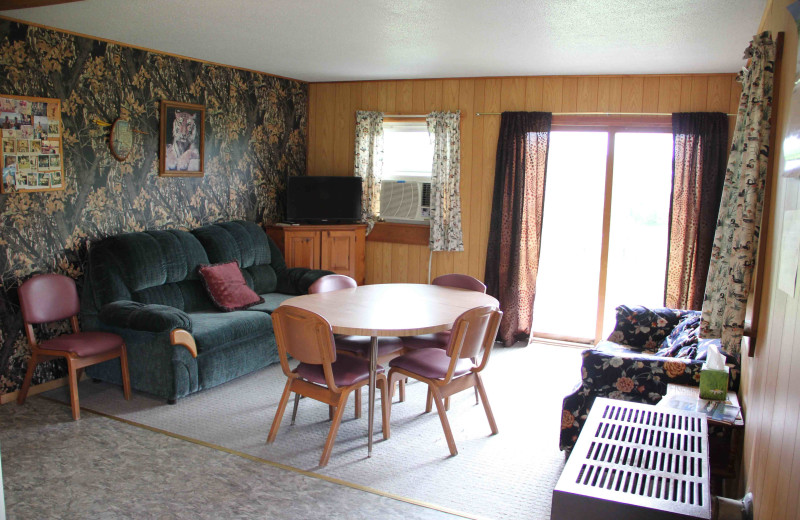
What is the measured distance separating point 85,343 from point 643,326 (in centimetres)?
381

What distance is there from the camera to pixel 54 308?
4.33 metres

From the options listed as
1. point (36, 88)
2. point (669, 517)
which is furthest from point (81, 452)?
point (669, 517)

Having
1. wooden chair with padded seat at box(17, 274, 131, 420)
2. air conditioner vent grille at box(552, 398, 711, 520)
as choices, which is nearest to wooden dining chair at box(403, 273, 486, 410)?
wooden chair with padded seat at box(17, 274, 131, 420)

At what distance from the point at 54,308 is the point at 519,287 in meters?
3.85

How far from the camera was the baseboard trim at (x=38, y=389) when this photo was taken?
14.0 ft

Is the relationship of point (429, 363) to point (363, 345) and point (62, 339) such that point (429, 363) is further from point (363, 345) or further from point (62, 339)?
point (62, 339)

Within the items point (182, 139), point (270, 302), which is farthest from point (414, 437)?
point (182, 139)

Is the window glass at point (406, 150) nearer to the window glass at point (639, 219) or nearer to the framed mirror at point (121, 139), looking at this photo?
the window glass at point (639, 219)

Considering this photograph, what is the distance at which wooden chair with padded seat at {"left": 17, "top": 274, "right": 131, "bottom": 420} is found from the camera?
405cm

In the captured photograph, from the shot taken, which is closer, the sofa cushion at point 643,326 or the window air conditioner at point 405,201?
the sofa cushion at point 643,326

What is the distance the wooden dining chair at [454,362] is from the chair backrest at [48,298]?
91.5 inches

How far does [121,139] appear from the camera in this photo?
4.89 meters

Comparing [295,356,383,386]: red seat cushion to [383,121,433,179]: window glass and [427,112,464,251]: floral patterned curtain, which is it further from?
[383,121,433,179]: window glass

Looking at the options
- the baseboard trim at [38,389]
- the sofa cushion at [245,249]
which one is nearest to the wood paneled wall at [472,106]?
the sofa cushion at [245,249]
